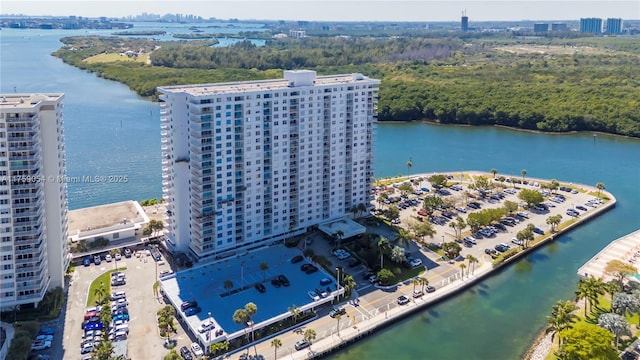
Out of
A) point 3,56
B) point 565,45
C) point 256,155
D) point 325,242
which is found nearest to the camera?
point 256,155

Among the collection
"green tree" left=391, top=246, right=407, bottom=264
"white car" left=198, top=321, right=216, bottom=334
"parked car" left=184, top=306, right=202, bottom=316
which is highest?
"green tree" left=391, top=246, right=407, bottom=264

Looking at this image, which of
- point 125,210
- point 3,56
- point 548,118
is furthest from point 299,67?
point 125,210

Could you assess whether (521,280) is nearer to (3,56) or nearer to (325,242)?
(325,242)

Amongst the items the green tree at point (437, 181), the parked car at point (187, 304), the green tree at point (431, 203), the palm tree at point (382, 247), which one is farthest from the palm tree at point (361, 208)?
the parked car at point (187, 304)

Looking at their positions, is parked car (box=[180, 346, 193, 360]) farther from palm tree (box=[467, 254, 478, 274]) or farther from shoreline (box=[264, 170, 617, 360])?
palm tree (box=[467, 254, 478, 274])

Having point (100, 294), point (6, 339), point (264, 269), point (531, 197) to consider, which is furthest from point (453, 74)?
point (6, 339)

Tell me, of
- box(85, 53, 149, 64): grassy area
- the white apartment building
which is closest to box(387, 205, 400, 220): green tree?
the white apartment building

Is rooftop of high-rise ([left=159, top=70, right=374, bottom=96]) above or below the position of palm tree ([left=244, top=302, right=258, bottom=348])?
above
